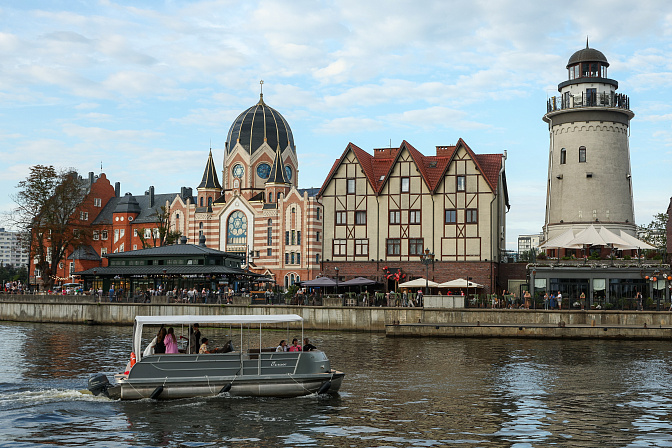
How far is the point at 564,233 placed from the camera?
6294 cm

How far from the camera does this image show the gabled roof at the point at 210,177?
358 feet

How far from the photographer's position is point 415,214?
7338 centimetres

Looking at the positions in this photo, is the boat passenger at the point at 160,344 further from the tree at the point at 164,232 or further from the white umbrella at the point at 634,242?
the tree at the point at 164,232

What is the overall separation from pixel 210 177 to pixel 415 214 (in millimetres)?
44804

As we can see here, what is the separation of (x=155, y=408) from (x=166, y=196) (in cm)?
9972

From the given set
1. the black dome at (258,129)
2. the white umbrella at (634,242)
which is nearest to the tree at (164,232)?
the black dome at (258,129)

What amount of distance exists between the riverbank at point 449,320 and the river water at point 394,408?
9.76 meters

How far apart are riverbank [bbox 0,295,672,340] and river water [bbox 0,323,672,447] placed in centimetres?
976

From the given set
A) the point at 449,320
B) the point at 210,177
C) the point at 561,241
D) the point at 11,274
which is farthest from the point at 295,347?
the point at 11,274

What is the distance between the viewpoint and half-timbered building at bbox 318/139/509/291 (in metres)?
71.1

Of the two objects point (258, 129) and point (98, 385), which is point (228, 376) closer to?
point (98, 385)

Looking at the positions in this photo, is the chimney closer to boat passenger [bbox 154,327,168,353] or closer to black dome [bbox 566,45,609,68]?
black dome [bbox 566,45,609,68]

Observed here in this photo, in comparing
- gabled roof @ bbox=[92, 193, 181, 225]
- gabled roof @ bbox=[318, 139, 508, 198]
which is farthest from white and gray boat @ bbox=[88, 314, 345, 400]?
gabled roof @ bbox=[92, 193, 181, 225]

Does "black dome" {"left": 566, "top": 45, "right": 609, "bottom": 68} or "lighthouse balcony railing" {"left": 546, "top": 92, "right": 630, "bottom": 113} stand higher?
"black dome" {"left": 566, "top": 45, "right": 609, "bottom": 68}
